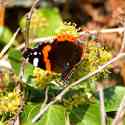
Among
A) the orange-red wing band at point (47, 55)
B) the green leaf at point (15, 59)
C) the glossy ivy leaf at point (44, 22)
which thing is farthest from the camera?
the glossy ivy leaf at point (44, 22)

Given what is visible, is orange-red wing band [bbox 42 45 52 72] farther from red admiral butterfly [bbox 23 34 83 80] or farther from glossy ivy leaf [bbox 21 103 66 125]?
glossy ivy leaf [bbox 21 103 66 125]

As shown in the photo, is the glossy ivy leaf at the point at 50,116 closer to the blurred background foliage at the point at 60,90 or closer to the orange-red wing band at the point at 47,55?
the blurred background foliage at the point at 60,90

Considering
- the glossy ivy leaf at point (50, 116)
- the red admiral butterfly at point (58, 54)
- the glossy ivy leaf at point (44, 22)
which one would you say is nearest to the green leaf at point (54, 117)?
the glossy ivy leaf at point (50, 116)

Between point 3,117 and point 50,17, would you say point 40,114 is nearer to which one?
point 3,117

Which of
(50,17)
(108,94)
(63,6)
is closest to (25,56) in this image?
(108,94)

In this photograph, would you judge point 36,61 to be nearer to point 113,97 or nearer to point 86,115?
point 86,115

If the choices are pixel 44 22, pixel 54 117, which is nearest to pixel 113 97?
pixel 54 117
